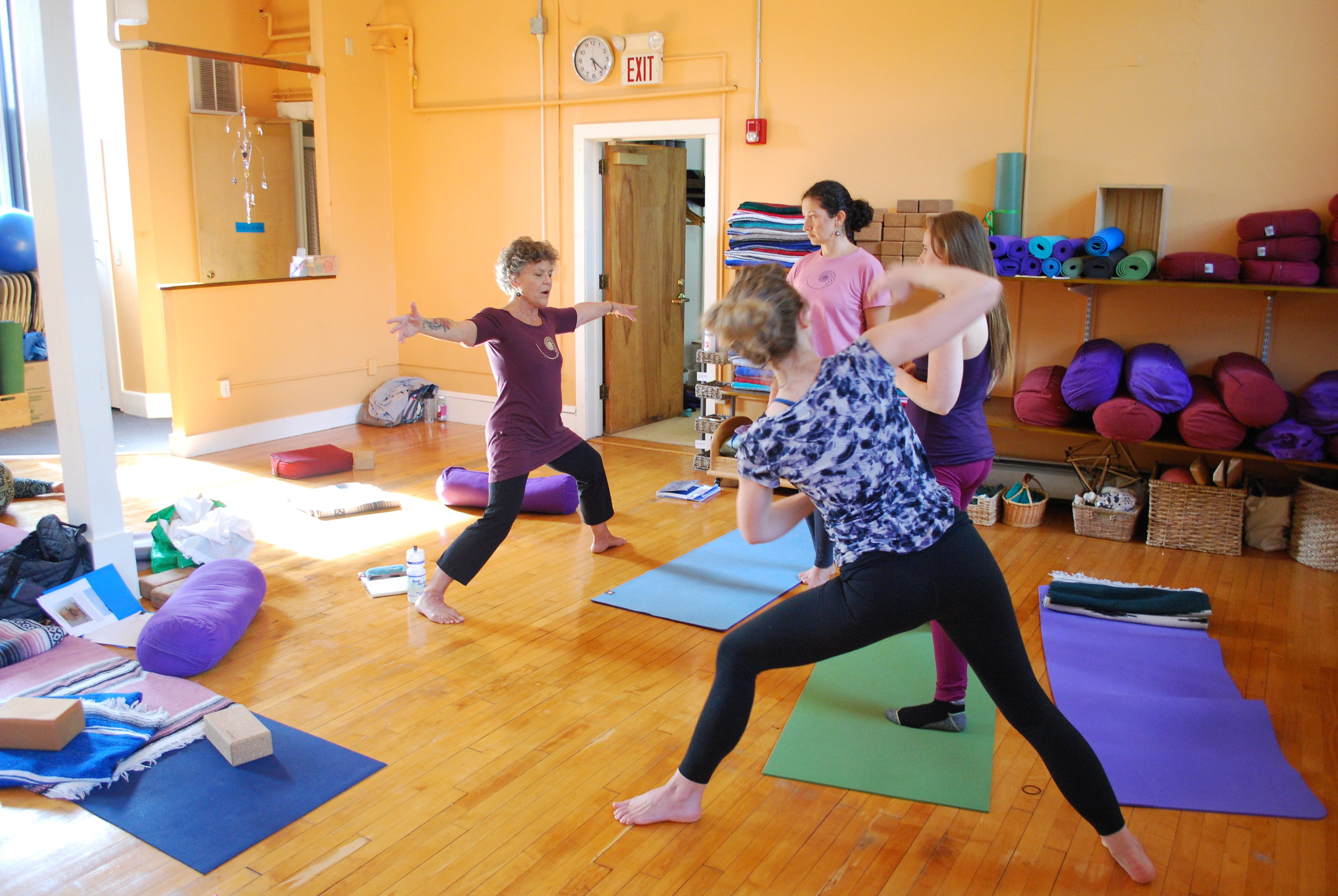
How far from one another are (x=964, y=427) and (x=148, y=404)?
6.87m

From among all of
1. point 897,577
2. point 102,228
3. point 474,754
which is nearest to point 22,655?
point 474,754

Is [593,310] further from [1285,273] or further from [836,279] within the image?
[1285,273]

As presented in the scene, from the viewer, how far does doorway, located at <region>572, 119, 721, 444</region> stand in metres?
6.47

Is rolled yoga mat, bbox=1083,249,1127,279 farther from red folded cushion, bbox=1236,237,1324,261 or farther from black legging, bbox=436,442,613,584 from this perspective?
black legging, bbox=436,442,613,584

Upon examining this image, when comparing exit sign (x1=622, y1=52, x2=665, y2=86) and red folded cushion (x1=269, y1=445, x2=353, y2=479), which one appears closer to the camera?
red folded cushion (x1=269, y1=445, x2=353, y2=479)

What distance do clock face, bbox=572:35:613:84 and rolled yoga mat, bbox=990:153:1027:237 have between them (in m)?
2.67

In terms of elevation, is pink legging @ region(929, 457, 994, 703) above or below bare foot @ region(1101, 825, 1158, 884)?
above

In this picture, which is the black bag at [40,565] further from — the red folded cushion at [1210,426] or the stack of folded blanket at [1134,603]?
the red folded cushion at [1210,426]

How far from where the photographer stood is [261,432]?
23.1 feet

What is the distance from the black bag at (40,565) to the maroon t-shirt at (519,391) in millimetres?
1626

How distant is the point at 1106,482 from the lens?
5.13m

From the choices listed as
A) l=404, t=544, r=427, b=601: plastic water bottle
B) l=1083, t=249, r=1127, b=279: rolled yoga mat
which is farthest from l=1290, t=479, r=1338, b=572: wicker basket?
l=404, t=544, r=427, b=601: plastic water bottle

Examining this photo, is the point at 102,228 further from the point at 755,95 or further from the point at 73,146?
the point at 755,95

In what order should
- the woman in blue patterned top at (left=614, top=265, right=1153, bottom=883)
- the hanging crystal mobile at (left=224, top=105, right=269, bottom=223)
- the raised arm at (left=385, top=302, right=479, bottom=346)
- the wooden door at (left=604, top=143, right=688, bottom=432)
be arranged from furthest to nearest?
the hanging crystal mobile at (left=224, top=105, right=269, bottom=223), the wooden door at (left=604, top=143, right=688, bottom=432), the raised arm at (left=385, top=302, right=479, bottom=346), the woman in blue patterned top at (left=614, top=265, right=1153, bottom=883)
